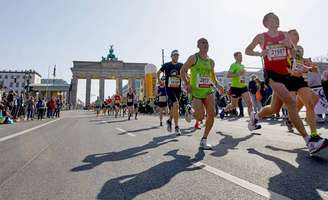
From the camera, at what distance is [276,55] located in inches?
197

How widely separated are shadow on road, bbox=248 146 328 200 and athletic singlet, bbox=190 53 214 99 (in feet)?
6.80

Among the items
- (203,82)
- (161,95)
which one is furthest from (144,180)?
(161,95)

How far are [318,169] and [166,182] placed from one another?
68.4 inches

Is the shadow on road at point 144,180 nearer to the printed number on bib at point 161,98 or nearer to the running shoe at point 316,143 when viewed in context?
the running shoe at point 316,143

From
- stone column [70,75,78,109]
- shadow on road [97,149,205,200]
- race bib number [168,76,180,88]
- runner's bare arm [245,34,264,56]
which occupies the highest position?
stone column [70,75,78,109]

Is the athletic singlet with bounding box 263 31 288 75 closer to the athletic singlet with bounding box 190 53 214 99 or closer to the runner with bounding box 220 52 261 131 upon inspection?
the athletic singlet with bounding box 190 53 214 99

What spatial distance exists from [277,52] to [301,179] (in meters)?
2.58

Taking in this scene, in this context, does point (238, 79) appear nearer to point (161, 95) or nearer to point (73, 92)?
point (161, 95)

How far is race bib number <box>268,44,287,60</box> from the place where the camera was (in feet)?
16.4

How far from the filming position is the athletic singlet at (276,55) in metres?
4.95

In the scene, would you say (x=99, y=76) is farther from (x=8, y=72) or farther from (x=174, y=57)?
(x=174, y=57)

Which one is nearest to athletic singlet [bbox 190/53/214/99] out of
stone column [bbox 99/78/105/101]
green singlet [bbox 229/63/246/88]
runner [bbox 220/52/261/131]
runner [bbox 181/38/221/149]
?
runner [bbox 181/38/221/149]

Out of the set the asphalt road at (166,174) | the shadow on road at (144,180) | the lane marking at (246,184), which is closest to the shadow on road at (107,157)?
the asphalt road at (166,174)

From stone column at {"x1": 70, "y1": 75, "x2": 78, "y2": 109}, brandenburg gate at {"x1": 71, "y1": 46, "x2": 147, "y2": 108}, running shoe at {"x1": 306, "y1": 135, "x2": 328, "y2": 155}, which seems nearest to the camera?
running shoe at {"x1": 306, "y1": 135, "x2": 328, "y2": 155}
